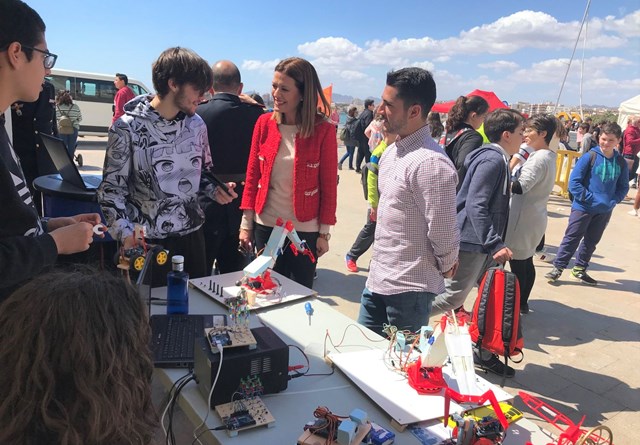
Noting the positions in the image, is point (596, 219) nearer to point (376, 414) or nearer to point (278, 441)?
point (376, 414)

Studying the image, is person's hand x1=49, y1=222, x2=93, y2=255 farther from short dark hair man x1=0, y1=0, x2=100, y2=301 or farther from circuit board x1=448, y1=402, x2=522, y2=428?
circuit board x1=448, y1=402, x2=522, y2=428

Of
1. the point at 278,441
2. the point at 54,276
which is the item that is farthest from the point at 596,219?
the point at 54,276

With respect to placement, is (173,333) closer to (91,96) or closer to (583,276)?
(583,276)

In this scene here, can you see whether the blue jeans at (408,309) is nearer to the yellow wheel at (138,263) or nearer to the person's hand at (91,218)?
the yellow wheel at (138,263)

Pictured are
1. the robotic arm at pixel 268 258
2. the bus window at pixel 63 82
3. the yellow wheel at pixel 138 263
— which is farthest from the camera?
the bus window at pixel 63 82

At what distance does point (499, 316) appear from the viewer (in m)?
2.50

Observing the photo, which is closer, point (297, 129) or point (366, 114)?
point (297, 129)

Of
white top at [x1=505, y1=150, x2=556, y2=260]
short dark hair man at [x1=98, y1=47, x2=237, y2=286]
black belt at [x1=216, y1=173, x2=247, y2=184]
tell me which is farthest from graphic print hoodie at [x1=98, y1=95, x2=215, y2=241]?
white top at [x1=505, y1=150, x2=556, y2=260]

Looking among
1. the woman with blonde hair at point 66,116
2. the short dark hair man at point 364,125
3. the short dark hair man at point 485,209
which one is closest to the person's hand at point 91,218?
the short dark hair man at point 485,209

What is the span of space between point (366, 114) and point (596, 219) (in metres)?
6.57

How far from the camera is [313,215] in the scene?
2555 mm

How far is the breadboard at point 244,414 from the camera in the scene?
1.24 metres

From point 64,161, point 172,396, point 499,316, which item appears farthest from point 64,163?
point 499,316

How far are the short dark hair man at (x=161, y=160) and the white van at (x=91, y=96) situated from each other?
13.5 metres
